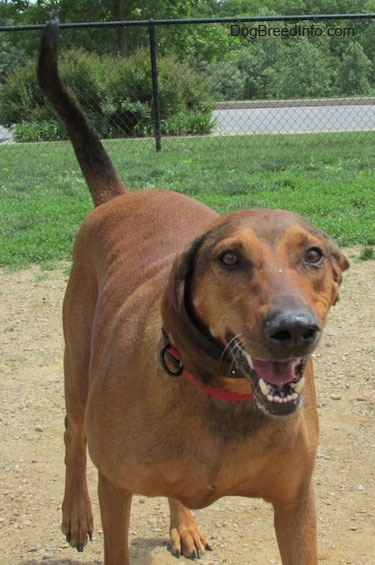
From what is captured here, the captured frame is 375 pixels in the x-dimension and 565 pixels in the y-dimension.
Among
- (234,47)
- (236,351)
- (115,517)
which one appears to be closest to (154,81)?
(115,517)

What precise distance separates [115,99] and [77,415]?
48.2 feet

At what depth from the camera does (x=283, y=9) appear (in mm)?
40250

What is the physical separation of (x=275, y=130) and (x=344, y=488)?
14.5 meters

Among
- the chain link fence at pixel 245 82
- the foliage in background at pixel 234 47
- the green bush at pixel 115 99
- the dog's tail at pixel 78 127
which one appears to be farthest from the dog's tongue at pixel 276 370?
the foliage in background at pixel 234 47

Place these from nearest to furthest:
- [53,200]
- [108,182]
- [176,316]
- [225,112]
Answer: [176,316] < [108,182] < [53,200] < [225,112]

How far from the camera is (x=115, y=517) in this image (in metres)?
2.89

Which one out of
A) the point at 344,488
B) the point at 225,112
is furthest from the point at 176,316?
the point at 225,112

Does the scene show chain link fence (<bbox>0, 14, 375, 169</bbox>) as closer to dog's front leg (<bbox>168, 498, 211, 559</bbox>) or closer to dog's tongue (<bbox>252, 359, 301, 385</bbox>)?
dog's front leg (<bbox>168, 498, 211, 559</bbox>)

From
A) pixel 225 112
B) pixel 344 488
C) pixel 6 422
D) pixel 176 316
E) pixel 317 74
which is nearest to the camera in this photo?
pixel 176 316

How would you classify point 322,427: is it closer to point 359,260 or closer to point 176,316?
point 176,316

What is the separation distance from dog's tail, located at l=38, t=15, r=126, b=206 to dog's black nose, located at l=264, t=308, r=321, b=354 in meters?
2.13

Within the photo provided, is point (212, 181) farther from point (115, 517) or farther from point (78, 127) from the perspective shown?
point (115, 517)

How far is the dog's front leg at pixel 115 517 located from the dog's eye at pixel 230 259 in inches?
35.0

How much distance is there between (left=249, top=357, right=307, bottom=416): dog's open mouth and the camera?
90.7 inches
